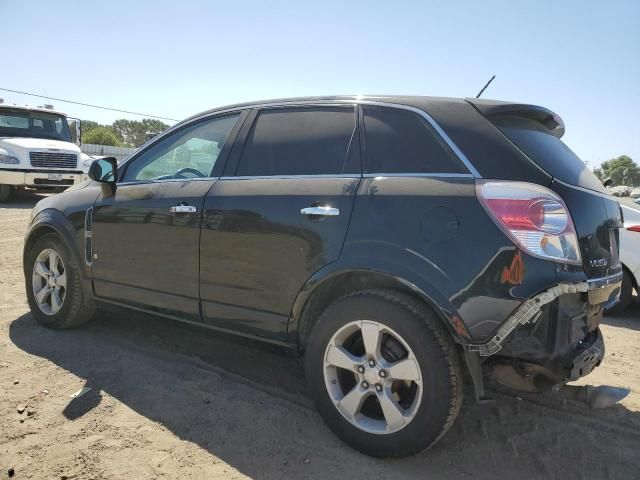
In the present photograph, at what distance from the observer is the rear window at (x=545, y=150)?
8.03ft

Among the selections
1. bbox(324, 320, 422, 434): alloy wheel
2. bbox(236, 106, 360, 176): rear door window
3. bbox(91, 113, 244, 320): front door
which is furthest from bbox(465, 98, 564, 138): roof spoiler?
bbox(91, 113, 244, 320): front door

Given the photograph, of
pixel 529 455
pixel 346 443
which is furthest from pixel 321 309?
pixel 529 455

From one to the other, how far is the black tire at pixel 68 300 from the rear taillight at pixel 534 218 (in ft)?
10.6

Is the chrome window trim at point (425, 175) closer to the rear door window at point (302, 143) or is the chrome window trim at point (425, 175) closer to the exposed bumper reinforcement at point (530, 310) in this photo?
the rear door window at point (302, 143)

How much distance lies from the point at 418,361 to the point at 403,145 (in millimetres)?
1116

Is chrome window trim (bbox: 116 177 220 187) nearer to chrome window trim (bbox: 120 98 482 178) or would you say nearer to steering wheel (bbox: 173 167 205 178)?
steering wheel (bbox: 173 167 205 178)

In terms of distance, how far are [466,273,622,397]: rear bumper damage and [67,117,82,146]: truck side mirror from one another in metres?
14.8

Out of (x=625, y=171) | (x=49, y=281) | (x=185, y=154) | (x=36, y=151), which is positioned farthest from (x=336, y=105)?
(x=625, y=171)

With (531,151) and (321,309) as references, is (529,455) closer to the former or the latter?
(321,309)

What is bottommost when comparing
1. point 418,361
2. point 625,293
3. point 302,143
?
point 625,293

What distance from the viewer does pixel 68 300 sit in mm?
4113

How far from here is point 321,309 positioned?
113 inches

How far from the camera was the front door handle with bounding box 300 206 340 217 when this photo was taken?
268cm

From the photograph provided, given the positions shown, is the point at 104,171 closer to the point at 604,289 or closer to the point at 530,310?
the point at 530,310
